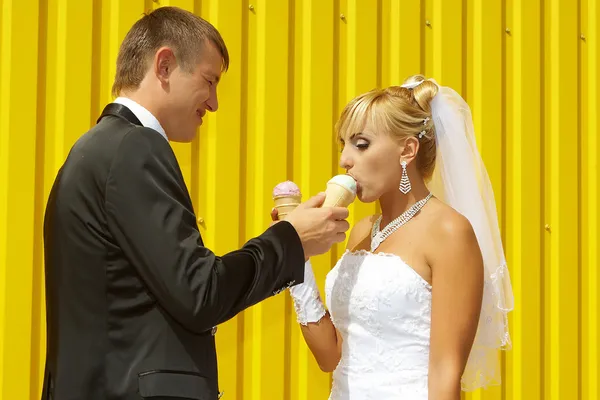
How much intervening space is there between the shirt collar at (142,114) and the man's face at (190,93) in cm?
4

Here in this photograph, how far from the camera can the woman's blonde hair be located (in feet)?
10.4

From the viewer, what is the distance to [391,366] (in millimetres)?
3070

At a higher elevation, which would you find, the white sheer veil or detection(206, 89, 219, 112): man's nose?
detection(206, 89, 219, 112): man's nose

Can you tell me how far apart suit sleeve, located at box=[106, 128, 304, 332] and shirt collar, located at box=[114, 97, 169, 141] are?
158mm

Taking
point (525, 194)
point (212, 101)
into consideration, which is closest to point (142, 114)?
point (212, 101)

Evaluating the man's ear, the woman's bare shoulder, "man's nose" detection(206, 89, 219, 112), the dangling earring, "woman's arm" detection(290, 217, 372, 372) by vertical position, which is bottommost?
"woman's arm" detection(290, 217, 372, 372)

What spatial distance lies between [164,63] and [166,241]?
551 mm

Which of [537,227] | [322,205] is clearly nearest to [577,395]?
[537,227]

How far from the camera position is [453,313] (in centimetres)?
287

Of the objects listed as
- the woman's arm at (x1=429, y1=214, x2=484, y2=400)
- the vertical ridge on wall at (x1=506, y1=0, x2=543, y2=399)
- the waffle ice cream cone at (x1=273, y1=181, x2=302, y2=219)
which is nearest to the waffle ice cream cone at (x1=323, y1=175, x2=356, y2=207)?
the waffle ice cream cone at (x1=273, y1=181, x2=302, y2=219)

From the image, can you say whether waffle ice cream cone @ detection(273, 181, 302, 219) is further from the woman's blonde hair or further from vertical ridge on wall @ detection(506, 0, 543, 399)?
vertical ridge on wall @ detection(506, 0, 543, 399)

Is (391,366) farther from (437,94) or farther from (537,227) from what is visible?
(537,227)

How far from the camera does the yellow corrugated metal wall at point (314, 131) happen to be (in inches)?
146

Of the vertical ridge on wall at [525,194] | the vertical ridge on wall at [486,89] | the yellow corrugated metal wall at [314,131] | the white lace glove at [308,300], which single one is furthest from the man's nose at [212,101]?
the vertical ridge on wall at [525,194]
